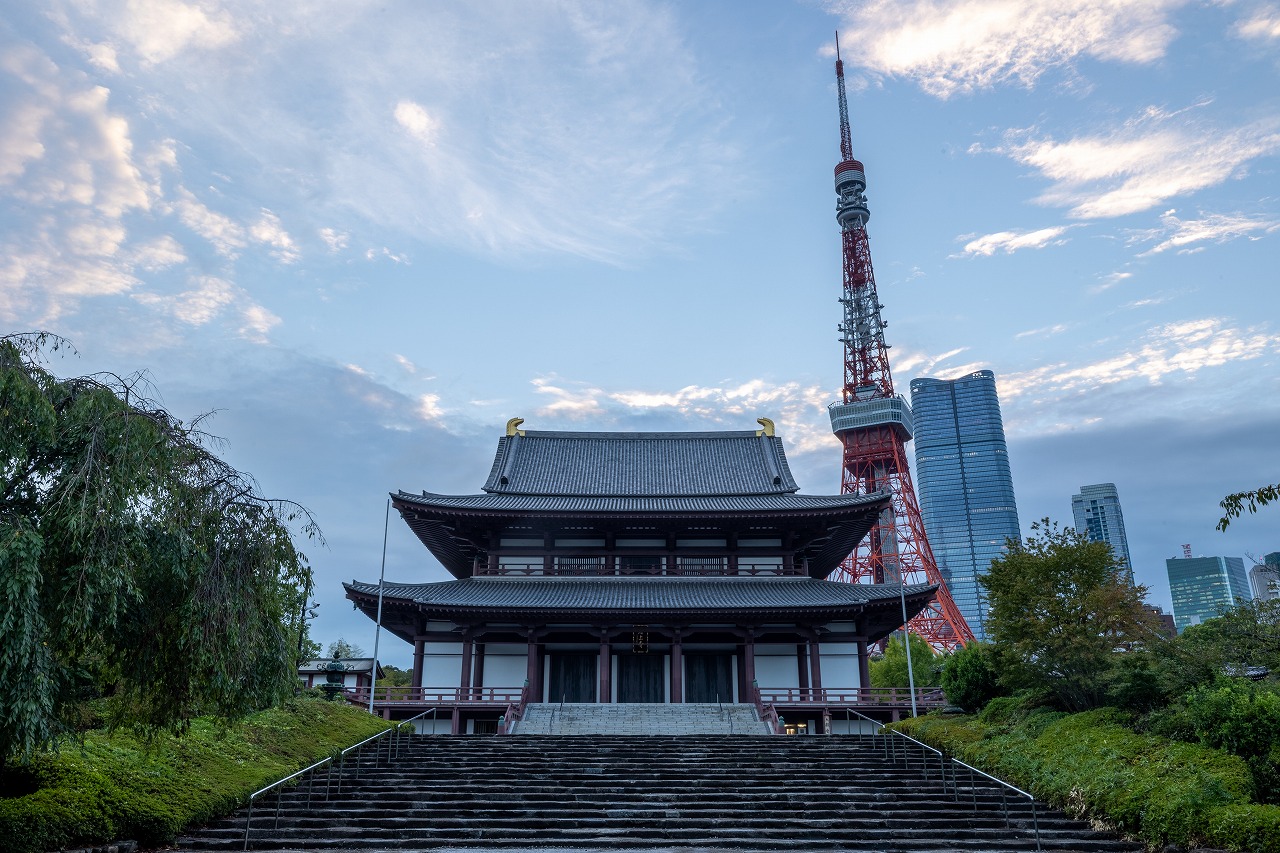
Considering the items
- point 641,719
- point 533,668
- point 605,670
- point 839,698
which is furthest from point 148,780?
point 839,698

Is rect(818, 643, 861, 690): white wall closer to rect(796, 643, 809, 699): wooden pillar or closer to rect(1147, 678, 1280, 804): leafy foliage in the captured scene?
rect(796, 643, 809, 699): wooden pillar

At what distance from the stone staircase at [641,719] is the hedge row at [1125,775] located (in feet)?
25.3

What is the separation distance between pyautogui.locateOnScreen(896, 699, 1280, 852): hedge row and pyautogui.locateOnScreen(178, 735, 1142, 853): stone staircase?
0.58m

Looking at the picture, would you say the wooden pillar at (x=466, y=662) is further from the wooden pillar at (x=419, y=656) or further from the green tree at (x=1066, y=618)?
the green tree at (x=1066, y=618)

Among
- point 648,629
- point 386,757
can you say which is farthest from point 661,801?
point 648,629

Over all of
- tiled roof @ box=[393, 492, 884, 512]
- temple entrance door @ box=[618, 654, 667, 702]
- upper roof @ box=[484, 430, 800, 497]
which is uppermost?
upper roof @ box=[484, 430, 800, 497]

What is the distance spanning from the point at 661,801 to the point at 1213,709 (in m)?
10.0

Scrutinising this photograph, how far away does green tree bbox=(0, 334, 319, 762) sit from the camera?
10172 millimetres

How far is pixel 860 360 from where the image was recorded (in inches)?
3182

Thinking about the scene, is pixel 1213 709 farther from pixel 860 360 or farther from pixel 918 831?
pixel 860 360

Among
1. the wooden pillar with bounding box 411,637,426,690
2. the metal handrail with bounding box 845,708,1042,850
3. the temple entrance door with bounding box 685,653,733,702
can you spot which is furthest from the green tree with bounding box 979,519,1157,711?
the wooden pillar with bounding box 411,637,426,690

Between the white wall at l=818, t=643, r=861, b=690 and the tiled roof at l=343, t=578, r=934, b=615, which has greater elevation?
the tiled roof at l=343, t=578, r=934, b=615

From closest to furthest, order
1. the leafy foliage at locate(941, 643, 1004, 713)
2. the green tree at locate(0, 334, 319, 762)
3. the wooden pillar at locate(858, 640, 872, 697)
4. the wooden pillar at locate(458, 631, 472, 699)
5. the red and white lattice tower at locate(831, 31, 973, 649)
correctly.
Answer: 1. the green tree at locate(0, 334, 319, 762)
2. the leafy foliage at locate(941, 643, 1004, 713)
3. the wooden pillar at locate(458, 631, 472, 699)
4. the wooden pillar at locate(858, 640, 872, 697)
5. the red and white lattice tower at locate(831, 31, 973, 649)

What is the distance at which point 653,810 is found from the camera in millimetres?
16375
